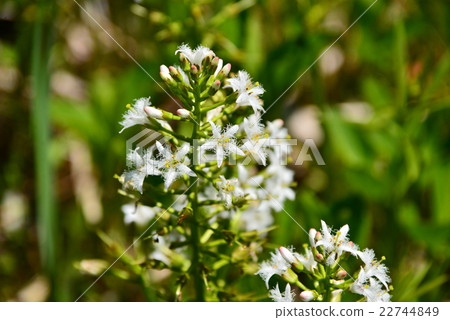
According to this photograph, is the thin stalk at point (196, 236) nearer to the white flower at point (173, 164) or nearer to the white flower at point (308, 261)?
the white flower at point (173, 164)

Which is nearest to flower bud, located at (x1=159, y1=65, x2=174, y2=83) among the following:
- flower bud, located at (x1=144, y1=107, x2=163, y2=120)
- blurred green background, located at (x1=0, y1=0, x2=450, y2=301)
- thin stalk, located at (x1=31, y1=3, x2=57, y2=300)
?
flower bud, located at (x1=144, y1=107, x2=163, y2=120)

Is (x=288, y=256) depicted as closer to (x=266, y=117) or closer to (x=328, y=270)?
(x=328, y=270)

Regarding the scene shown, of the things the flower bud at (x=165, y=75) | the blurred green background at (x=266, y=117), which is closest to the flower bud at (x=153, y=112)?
the flower bud at (x=165, y=75)

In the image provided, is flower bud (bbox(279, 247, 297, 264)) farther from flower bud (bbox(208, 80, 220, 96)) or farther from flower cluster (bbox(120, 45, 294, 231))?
flower bud (bbox(208, 80, 220, 96))

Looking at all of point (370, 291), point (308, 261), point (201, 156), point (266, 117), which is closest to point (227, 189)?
point (201, 156)
